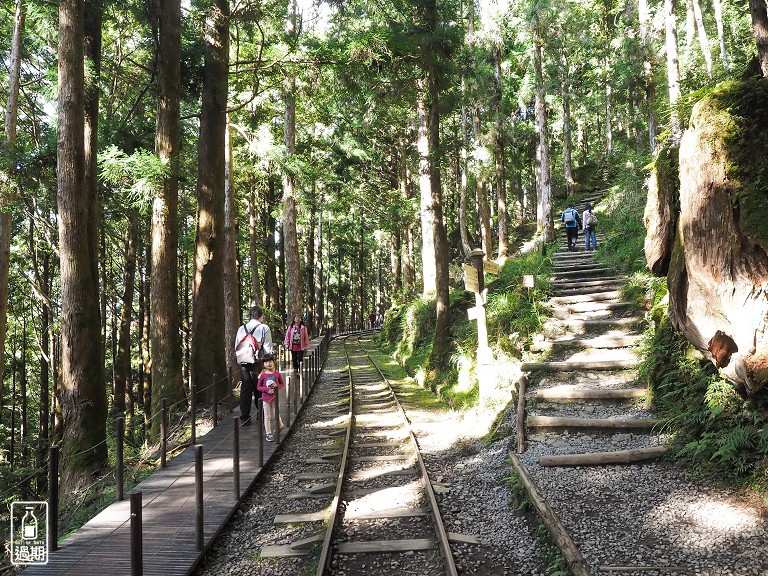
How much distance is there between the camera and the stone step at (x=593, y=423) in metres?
6.77

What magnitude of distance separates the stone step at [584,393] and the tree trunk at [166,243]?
25.1 feet

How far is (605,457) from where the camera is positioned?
6176mm

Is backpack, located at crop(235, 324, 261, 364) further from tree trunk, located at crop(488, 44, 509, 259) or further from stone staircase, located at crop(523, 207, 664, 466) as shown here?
tree trunk, located at crop(488, 44, 509, 259)

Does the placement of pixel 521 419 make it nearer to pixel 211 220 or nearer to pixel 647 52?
pixel 211 220

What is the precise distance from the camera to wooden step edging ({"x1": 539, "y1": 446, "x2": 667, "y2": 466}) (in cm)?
607

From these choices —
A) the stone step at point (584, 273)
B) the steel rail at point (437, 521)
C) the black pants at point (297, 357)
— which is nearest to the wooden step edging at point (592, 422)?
the steel rail at point (437, 521)

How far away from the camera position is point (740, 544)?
13.6 ft

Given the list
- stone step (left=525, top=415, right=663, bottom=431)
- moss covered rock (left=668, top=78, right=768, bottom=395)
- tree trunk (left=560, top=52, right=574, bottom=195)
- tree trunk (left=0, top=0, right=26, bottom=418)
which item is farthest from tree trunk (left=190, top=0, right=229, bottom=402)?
tree trunk (left=560, top=52, right=574, bottom=195)

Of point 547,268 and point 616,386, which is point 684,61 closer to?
point 547,268

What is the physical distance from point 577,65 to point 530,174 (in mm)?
8080

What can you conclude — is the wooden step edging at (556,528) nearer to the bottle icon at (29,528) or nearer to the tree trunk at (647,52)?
the bottle icon at (29,528)

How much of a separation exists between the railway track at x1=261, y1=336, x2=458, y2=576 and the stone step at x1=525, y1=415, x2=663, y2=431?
184 cm

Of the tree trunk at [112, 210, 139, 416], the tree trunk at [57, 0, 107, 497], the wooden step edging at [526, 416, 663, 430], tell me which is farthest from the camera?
the tree trunk at [112, 210, 139, 416]

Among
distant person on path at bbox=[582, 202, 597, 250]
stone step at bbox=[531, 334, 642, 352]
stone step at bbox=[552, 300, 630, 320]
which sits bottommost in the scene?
stone step at bbox=[531, 334, 642, 352]
